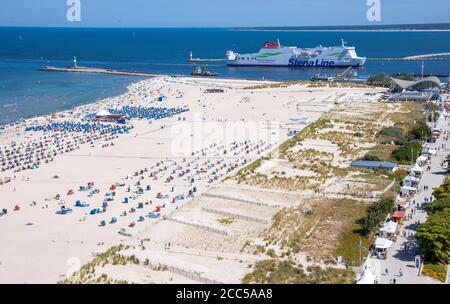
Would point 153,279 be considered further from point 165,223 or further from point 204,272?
point 165,223

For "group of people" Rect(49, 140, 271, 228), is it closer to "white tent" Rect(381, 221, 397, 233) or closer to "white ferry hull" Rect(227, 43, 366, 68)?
"white tent" Rect(381, 221, 397, 233)

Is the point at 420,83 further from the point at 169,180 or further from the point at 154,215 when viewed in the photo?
the point at 154,215

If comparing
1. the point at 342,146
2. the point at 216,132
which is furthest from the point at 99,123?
the point at 342,146

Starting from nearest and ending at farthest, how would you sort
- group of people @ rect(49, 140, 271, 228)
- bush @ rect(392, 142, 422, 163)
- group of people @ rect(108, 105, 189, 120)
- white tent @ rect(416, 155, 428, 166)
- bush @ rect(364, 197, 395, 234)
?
bush @ rect(364, 197, 395, 234)
group of people @ rect(49, 140, 271, 228)
white tent @ rect(416, 155, 428, 166)
bush @ rect(392, 142, 422, 163)
group of people @ rect(108, 105, 189, 120)

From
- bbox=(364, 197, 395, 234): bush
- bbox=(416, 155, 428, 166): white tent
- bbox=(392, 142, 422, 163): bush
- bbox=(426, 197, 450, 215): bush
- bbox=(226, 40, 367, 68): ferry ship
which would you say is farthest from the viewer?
bbox=(226, 40, 367, 68): ferry ship

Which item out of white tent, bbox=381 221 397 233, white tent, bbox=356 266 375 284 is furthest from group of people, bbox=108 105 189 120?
white tent, bbox=356 266 375 284

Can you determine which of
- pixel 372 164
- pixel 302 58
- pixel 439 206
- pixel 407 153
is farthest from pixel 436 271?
pixel 302 58

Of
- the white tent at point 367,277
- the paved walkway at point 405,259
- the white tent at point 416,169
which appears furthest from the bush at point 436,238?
the white tent at point 416,169
